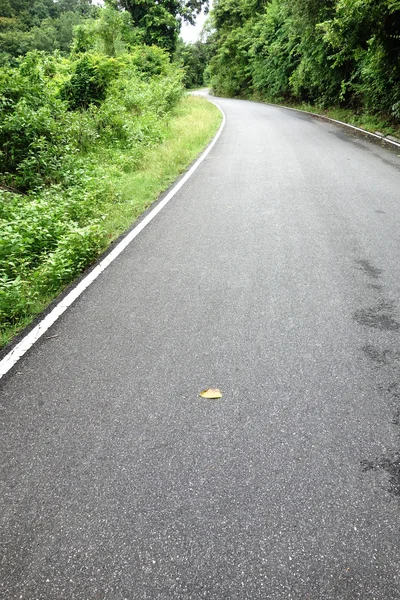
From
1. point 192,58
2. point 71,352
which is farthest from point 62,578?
point 192,58

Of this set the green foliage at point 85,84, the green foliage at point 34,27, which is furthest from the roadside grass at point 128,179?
the green foliage at point 34,27

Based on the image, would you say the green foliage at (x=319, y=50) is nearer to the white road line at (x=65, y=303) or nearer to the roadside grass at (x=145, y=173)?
the roadside grass at (x=145, y=173)

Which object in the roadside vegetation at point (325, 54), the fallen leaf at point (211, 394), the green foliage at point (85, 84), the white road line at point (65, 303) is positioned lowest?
the white road line at point (65, 303)

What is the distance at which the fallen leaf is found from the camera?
272 cm

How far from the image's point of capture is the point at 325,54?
722 inches

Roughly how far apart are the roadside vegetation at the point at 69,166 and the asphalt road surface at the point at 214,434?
61 cm

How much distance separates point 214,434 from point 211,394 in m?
0.36

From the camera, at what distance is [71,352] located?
3301mm

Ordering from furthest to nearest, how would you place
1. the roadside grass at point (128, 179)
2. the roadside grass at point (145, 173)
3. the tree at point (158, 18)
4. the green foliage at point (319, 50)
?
1. the tree at point (158, 18)
2. the green foliage at point (319, 50)
3. the roadside grass at point (145, 173)
4. the roadside grass at point (128, 179)

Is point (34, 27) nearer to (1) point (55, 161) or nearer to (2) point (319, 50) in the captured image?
(2) point (319, 50)

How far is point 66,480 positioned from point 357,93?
66.8 feet

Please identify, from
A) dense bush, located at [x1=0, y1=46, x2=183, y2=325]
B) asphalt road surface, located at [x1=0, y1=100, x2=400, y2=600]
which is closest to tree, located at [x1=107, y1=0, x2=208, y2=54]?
dense bush, located at [x1=0, y1=46, x2=183, y2=325]

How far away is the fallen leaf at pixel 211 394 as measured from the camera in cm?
272

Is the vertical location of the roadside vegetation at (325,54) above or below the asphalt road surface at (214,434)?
above
